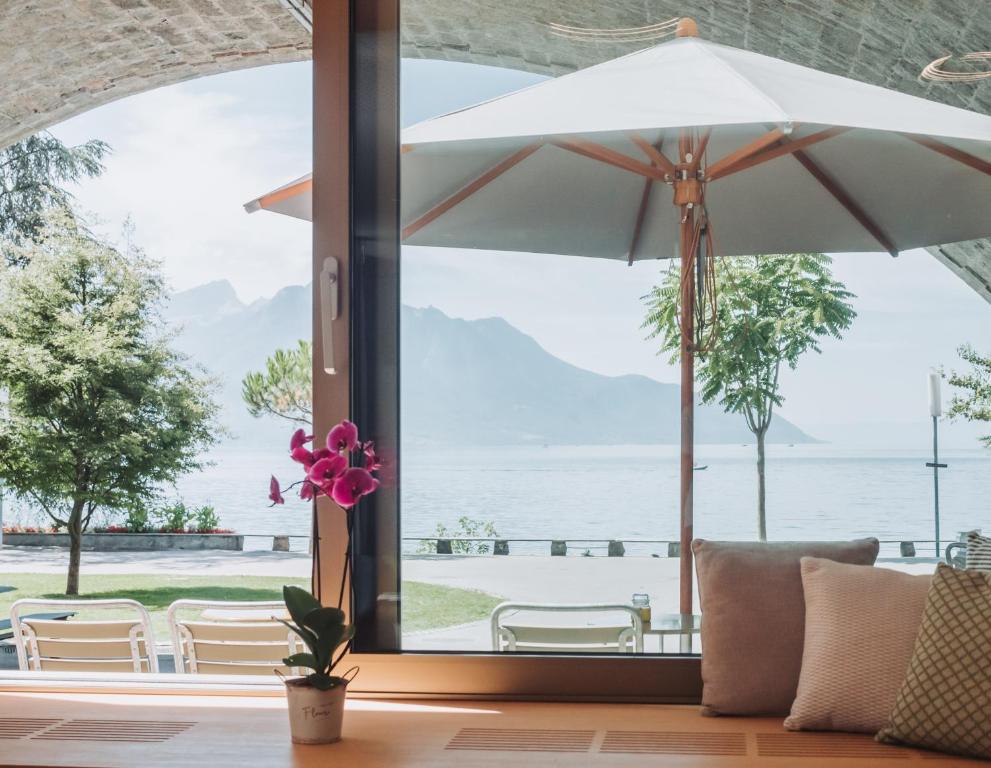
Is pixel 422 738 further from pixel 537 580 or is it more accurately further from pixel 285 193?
pixel 285 193

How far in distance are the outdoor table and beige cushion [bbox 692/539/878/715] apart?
9.8 inches

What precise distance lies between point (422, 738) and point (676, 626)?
0.73 metres

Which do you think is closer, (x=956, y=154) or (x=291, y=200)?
(x=956, y=154)

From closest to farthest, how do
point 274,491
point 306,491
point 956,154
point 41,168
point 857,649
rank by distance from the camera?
point 857,649, point 274,491, point 306,491, point 956,154, point 41,168

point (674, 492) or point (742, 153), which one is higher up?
point (742, 153)

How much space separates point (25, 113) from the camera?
5.28 meters

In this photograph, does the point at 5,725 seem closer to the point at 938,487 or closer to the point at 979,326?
the point at 938,487

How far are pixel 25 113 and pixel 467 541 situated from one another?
433cm

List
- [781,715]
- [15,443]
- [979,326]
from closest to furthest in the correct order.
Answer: [781,715] < [979,326] < [15,443]

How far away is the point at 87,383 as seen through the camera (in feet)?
27.5

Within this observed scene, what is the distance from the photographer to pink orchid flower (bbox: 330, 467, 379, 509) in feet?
6.48

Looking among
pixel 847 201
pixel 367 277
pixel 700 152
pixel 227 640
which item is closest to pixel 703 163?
pixel 700 152

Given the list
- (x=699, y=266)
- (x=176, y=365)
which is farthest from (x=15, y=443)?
(x=699, y=266)

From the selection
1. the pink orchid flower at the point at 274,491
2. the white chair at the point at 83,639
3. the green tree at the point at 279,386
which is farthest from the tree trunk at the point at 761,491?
the green tree at the point at 279,386
